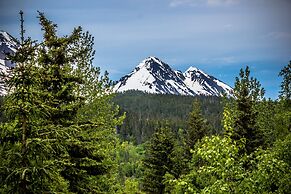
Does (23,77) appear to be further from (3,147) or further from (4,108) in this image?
(3,147)

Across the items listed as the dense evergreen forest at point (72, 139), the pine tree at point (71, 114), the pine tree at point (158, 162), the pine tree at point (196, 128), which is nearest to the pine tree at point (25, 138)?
the dense evergreen forest at point (72, 139)

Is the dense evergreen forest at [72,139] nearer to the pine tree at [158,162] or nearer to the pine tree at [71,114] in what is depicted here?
the pine tree at [71,114]

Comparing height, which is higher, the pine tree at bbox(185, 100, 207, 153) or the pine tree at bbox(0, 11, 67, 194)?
the pine tree at bbox(185, 100, 207, 153)

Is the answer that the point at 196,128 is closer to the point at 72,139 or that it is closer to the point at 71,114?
the point at 71,114

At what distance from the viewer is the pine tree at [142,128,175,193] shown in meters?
28.1

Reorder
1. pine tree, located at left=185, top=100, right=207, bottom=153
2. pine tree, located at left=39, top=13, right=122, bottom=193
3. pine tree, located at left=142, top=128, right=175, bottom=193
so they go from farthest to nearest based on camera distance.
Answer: pine tree, located at left=185, top=100, right=207, bottom=153 → pine tree, located at left=142, top=128, right=175, bottom=193 → pine tree, located at left=39, top=13, right=122, bottom=193

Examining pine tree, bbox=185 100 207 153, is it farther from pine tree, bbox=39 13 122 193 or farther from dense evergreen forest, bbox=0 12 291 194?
pine tree, bbox=39 13 122 193

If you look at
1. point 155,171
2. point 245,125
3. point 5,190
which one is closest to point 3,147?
point 5,190

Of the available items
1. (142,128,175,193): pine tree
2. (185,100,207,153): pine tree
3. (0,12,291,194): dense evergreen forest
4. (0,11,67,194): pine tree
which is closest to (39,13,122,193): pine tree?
(0,12,291,194): dense evergreen forest

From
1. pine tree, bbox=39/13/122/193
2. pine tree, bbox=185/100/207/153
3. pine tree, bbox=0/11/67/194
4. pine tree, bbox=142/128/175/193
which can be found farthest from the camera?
pine tree, bbox=185/100/207/153

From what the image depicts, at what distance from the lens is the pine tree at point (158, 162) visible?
1105 inches

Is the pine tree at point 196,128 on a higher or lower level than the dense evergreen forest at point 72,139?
higher

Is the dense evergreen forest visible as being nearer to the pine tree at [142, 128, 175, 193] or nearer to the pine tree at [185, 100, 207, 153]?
the pine tree at [185, 100, 207, 153]

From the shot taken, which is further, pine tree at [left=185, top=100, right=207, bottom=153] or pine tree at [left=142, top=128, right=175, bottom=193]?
pine tree at [left=185, top=100, right=207, bottom=153]
